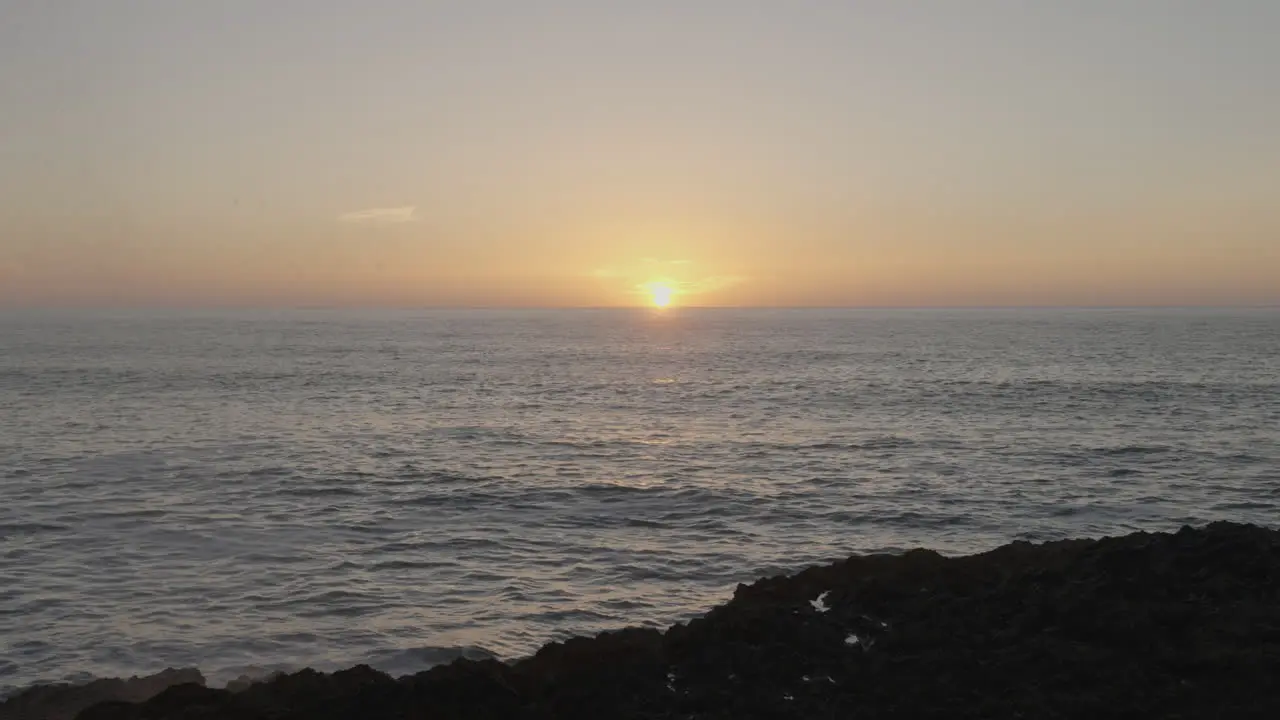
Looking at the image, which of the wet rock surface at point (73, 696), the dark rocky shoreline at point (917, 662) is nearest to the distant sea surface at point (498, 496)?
the wet rock surface at point (73, 696)

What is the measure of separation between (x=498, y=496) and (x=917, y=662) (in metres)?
17.3

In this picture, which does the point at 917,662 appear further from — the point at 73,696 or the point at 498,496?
the point at 498,496


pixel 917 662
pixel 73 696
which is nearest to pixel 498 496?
pixel 73 696

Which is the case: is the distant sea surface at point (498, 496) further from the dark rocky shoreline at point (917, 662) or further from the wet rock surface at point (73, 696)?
the dark rocky shoreline at point (917, 662)

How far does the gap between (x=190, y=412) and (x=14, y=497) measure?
18.9m

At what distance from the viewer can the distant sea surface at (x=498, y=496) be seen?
48.8 ft

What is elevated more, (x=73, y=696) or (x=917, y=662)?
(x=917, y=662)

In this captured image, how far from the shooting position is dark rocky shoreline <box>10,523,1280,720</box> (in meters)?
8.17

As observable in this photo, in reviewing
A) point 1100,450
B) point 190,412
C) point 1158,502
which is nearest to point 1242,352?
point 1100,450

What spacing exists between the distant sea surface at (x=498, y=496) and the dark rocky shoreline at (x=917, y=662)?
14.7ft

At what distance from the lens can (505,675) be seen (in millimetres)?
8812

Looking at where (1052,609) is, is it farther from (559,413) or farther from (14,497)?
(559,413)

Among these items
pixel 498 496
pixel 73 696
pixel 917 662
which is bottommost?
pixel 498 496

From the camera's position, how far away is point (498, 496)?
25.0 metres
